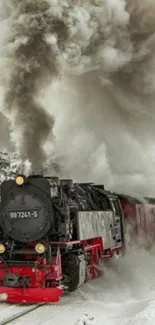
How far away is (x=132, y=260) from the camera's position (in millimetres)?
12078

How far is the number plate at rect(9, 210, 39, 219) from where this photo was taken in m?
8.52

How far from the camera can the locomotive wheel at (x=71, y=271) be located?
27.8 feet

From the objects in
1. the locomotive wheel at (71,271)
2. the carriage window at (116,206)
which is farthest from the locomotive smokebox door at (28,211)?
the carriage window at (116,206)

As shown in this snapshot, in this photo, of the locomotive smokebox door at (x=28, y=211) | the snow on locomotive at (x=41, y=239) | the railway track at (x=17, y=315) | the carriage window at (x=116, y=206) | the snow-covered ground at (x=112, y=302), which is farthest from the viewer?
the carriage window at (x=116, y=206)

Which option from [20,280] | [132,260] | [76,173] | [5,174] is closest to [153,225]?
[132,260]

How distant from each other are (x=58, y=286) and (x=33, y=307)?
58 centimetres

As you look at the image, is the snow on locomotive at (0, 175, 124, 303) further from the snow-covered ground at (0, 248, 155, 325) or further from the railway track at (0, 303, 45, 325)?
the snow-covered ground at (0, 248, 155, 325)

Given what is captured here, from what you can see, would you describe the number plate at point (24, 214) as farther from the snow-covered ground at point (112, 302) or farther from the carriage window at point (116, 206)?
the carriage window at point (116, 206)

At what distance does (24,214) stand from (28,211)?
10 cm

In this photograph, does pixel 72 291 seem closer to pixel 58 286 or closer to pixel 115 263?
pixel 58 286

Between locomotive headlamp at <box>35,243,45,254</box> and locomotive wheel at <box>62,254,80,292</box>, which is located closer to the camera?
locomotive headlamp at <box>35,243,45,254</box>

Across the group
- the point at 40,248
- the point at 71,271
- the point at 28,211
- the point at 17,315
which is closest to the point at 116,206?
the point at 71,271

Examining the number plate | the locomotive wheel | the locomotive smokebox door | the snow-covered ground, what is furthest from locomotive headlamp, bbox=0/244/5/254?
the locomotive wheel

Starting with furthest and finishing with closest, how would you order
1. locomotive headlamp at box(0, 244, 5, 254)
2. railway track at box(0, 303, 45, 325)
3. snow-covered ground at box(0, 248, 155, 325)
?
locomotive headlamp at box(0, 244, 5, 254), railway track at box(0, 303, 45, 325), snow-covered ground at box(0, 248, 155, 325)
